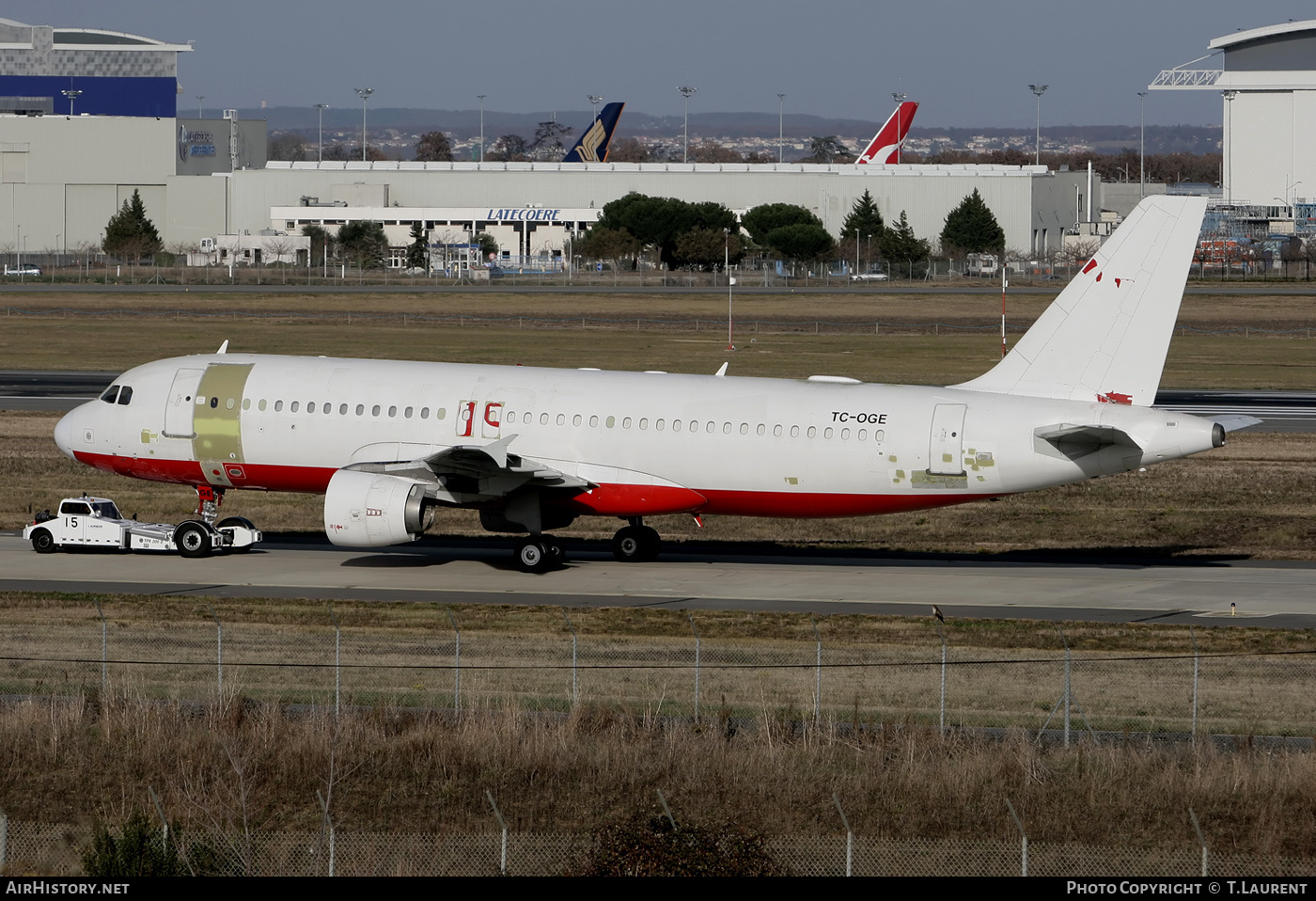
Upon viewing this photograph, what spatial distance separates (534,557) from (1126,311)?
50.3 ft

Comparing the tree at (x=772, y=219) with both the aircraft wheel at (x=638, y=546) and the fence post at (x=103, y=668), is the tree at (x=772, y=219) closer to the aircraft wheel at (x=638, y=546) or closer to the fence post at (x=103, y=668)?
the aircraft wheel at (x=638, y=546)

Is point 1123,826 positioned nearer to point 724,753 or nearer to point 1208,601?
point 724,753

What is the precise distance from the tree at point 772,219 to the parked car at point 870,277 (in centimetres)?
1722

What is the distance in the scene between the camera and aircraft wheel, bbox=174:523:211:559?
41.1m

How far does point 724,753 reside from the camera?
23094mm

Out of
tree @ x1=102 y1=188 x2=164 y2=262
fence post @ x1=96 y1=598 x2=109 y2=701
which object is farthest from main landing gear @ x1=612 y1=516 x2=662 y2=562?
tree @ x1=102 y1=188 x2=164 y2=262

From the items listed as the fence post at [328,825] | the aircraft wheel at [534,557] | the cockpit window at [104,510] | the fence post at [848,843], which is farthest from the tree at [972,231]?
the fence post at [328,825]

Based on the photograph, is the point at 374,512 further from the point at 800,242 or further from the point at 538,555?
the point at 800,242

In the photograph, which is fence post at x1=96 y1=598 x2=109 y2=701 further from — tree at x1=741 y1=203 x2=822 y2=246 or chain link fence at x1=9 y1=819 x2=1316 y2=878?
tree at x1=741 y1=203 x2=822 y2=246

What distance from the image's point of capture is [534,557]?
39.2 m

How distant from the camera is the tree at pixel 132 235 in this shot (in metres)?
179

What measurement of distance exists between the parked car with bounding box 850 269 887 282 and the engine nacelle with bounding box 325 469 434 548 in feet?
412
